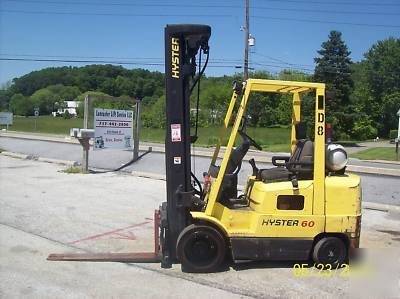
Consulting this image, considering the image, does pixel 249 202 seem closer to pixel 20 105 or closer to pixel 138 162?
pixel 138 162

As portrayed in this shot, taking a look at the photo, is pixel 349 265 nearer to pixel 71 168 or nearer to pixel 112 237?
pixel 112 237

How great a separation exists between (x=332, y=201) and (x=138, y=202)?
19.4ft

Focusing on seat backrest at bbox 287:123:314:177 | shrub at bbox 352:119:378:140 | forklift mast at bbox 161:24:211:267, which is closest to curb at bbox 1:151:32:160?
forklift mast at bbox 161:24:211:267

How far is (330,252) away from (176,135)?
2496mm

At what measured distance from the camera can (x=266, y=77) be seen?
80.3 metres

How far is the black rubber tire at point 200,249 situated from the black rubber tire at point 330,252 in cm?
121

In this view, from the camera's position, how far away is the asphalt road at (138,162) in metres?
11.2

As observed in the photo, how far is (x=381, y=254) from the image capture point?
6758mm

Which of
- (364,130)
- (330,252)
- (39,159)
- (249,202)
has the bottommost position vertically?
(330,252)

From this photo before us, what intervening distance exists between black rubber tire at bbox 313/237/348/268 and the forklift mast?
1.72 metres

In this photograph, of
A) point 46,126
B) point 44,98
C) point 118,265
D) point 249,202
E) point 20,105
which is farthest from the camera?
point 44,98

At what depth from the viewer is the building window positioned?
19.4 ft

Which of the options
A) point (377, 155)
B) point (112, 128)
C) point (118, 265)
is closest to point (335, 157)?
point (118, 265)

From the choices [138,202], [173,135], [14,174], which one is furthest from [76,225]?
[14,174]
